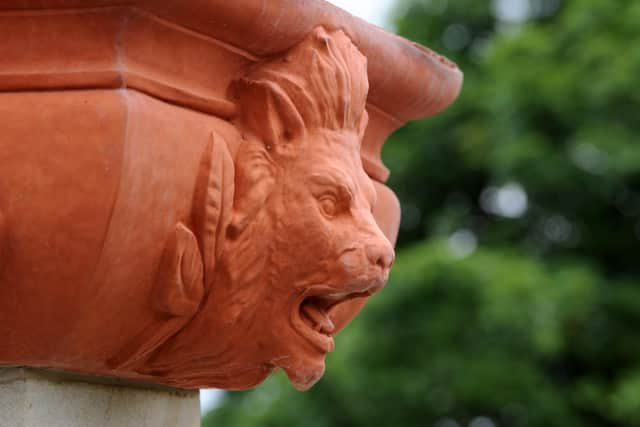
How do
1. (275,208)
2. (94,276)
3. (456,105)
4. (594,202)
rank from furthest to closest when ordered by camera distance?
(456,105) < (594,202) < (275,208) < (94,276)

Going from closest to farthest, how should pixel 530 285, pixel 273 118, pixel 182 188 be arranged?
pixel 182 188
pixel 273 118
pixel 530 285

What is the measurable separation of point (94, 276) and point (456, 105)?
6.17 meters

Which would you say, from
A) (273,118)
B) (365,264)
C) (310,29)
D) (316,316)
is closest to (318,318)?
(316,316)

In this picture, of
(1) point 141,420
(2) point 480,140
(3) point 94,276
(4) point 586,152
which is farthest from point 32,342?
(2) point 480,140

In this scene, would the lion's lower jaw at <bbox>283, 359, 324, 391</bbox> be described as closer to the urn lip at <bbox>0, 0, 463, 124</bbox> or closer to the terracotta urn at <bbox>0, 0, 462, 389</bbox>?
the terracotta urn at <bbox>0, 0, 462, 389</bbox>

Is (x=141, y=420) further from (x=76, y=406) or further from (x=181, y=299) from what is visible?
(x=181, y=299)

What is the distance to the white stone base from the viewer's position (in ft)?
5.45

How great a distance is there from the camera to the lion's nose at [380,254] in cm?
164

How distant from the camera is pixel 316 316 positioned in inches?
66.8

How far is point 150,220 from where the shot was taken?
5.04 ft

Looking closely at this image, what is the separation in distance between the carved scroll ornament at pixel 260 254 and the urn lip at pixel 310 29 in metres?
0.04

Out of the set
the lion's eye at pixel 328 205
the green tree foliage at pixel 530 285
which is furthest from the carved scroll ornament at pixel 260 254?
the green tree foliage at pixel 530 285

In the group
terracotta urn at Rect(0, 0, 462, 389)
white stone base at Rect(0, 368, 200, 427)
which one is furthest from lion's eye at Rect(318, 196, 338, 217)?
white stone base at Rect(0, 368, 200, 427)

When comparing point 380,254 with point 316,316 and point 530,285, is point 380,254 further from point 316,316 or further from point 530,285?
point 530,285
